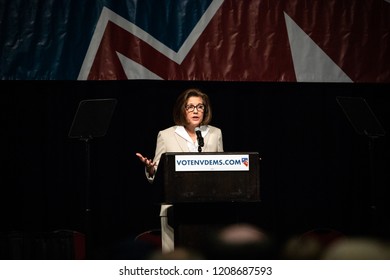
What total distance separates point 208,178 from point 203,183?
0.12 feet

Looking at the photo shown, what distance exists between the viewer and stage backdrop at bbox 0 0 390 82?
5.57 meters

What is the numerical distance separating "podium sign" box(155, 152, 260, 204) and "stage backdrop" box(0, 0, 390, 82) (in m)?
2.23

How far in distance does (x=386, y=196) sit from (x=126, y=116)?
259 cm

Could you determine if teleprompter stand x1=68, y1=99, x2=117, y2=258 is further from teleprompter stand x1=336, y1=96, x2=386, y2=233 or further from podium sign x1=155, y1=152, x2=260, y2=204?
teleprompter stand x1=336, y1=96, x2=386, y2=233

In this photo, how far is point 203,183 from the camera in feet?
11.5

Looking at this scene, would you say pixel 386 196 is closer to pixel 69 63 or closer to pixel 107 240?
pixel 107 240

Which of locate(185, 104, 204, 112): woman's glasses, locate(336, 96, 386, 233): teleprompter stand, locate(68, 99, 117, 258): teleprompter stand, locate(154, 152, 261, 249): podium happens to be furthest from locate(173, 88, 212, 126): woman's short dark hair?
locate(336, 96, 386, 233): teleprompter stand

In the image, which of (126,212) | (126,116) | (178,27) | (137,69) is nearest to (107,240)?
(126,212)

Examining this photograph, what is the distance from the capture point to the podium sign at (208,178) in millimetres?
3504

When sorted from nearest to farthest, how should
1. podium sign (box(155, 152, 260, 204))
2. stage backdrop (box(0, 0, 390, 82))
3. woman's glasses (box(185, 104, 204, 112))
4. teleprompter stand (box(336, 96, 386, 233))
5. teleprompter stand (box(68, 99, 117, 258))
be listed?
podium sign (box(155, 152, 260, 204))
woman's glasses (box(185, 104, 204, 112))
teleprompter stand (box(68, 99, 117, 258))
teleprompter stand (box(336, 96, 386, 233))
stage backdrop (box(0, 0, 390, 82))

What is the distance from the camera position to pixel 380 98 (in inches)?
250

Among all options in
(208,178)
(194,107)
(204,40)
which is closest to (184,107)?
(194,107)

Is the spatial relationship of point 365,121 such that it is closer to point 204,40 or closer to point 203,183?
point 204,40

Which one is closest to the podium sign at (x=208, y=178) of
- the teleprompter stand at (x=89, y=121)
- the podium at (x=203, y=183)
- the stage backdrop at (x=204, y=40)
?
the podium at (x=203, y=183)
